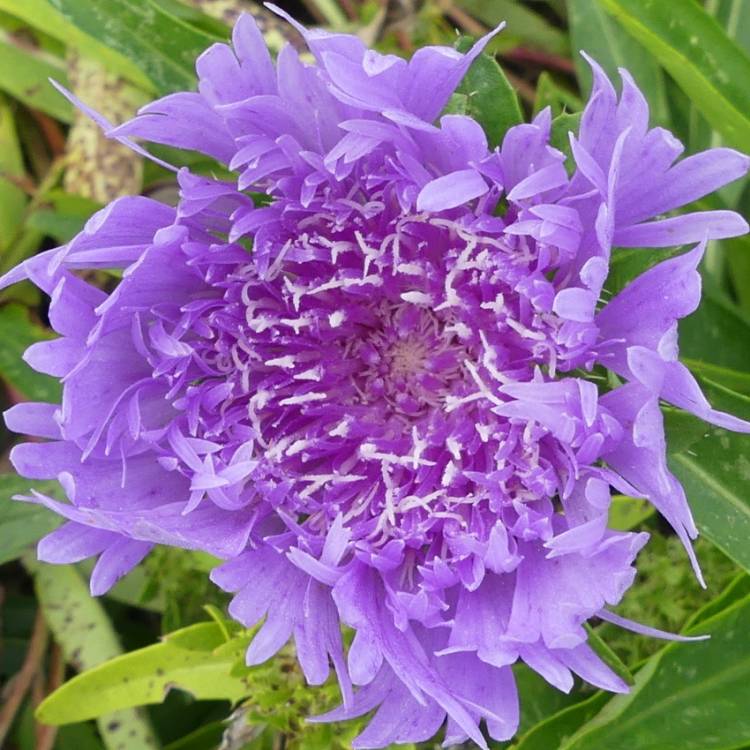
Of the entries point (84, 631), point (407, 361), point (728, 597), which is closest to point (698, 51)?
point (407, 361)

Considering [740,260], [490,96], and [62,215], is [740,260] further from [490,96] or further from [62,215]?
[62,215]

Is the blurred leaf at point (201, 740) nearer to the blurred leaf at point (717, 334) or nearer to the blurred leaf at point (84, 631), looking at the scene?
the blurred leaf at point (84, 631)

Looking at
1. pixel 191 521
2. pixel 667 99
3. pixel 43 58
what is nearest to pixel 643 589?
pixel 191 521

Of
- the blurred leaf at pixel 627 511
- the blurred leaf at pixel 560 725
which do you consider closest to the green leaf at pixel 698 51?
the blurred leaf at pixel 627 511

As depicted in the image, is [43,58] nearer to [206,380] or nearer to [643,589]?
[206,380]

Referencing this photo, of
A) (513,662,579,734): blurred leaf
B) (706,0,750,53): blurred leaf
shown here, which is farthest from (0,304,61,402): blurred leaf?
(706,0,750,53): blurred leaf

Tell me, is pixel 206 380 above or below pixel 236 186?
below

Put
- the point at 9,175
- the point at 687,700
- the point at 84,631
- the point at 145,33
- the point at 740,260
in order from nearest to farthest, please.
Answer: the point at 687,700, the point at 145,33, the point at 740,260, the point at 84,631, the point at 9,175
